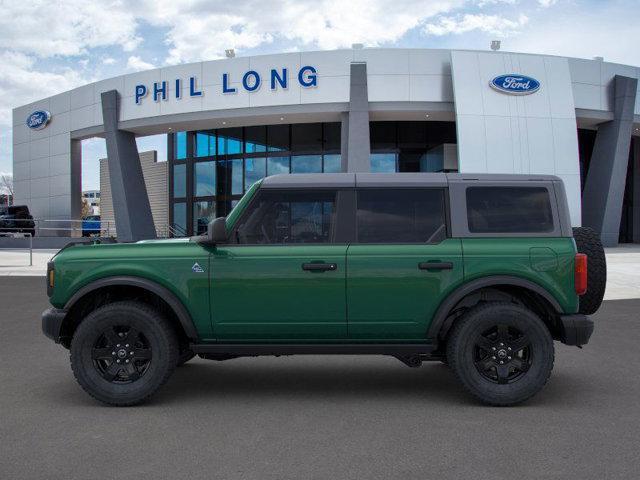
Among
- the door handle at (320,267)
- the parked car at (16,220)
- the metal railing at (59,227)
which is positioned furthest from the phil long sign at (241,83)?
the door handle at (320,267)

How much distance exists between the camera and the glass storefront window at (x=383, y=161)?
31091 mm

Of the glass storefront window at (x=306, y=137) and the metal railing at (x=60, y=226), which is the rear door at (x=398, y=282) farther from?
the metal railing at (x=60, y=226)

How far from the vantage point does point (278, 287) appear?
191 inches

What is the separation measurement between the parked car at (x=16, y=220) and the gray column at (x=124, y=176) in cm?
531

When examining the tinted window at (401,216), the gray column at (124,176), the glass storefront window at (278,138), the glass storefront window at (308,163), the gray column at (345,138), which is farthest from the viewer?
the glass storefront window at (278,138)

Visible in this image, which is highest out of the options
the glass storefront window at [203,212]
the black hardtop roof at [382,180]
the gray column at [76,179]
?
the gray column at [76,179]

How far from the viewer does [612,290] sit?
43.5ft

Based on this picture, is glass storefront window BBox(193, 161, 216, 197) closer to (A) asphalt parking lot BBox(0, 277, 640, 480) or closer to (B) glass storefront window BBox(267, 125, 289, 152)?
(B) glass storefront window BBox(267, 125, 289, 152)

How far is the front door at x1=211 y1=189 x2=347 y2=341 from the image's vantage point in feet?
15.9

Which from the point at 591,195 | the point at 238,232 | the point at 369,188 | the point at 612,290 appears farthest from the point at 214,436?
the point at 591,195

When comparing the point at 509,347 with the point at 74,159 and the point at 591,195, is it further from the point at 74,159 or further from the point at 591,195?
the point at 74,159

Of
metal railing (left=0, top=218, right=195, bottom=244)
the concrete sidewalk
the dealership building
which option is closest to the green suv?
the concrete sidewalk

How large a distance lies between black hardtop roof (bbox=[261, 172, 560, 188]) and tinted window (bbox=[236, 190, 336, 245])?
0.25ft

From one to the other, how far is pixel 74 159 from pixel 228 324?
32462mm
